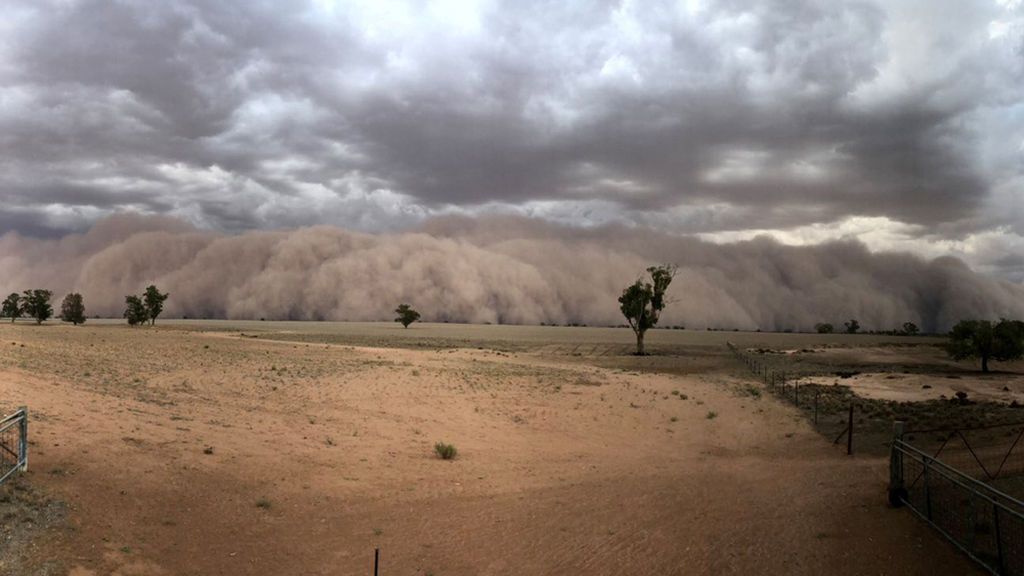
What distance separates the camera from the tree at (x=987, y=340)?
71.8 metres

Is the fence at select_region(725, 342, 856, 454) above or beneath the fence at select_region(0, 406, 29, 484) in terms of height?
beneath

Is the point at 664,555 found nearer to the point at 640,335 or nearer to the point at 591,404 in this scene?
the point at 591,404

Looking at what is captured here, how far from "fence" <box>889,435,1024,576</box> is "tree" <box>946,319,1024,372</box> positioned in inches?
2678

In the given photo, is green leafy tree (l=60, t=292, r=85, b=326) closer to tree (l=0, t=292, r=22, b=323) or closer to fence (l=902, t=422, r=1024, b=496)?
tree (l=0, t=292, r=22, b=323)

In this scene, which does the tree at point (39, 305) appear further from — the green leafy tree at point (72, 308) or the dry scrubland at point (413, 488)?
the dry scrubland at point (413, 488)

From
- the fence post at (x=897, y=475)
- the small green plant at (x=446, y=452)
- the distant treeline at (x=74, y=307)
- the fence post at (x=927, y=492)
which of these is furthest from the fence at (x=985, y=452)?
the distant treeline at (x=74, y=307)

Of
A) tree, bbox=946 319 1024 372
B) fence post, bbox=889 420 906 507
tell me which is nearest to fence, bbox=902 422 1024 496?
fence post, bbox=889 420 906 507

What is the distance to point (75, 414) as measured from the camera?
21828mm

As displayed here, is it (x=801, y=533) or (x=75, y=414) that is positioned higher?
(x=75, y=414)

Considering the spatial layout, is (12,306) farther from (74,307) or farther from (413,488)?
(413,488)

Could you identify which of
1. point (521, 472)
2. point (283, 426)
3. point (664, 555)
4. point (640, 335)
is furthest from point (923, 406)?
point (640, 335)

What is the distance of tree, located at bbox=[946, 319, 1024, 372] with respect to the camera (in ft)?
236

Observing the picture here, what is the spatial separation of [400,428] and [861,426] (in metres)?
22.3

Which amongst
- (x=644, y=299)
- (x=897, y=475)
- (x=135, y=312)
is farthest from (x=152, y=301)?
(x=897, y=475)
